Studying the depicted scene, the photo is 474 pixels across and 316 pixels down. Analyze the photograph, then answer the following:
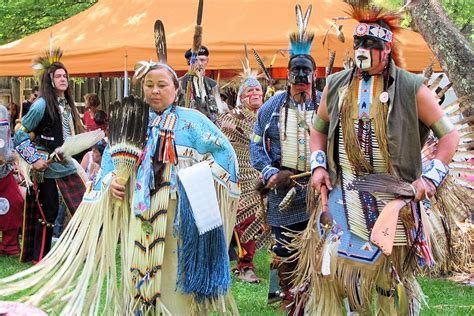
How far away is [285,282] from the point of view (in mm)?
5016

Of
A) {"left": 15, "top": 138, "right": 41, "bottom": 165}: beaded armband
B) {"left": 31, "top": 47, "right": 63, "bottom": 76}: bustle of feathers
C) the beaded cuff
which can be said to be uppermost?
{"left": 31, "top": 47, "right": 63, "bottom": 76}: bustle of feathers

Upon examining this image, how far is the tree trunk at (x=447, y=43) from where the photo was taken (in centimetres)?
659

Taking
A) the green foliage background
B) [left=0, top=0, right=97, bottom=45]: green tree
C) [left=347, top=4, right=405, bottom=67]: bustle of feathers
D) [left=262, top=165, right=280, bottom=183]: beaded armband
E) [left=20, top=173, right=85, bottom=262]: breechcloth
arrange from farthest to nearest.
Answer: [left=0, top=0, right=97, bottom=45]: green tree → the green foliage background → [left=20, top=173, right=85, bottom=262]: breechcloth → [left=262, top=165, right=280, bottom=183]: beaded armband → [left=347, top=4, right=405, bottom=67]: bustle of feathers

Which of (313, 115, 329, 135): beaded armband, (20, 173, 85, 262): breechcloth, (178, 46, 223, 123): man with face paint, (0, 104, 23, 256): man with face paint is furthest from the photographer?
(0, 104, 23, 256): man with face paint

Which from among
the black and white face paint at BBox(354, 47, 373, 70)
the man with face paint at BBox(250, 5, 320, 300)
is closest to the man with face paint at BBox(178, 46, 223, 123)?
the man with face paint at BBox(250, 5, 320, 300)

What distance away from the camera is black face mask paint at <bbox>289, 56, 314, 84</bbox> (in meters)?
4.99

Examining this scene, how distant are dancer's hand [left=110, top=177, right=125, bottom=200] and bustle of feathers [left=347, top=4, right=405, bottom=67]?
1.37 meters

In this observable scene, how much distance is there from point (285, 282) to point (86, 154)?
4159 mm

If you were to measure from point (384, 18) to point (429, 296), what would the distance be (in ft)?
8.72

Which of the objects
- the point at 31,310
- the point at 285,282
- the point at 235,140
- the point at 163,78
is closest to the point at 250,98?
the point at 235,140

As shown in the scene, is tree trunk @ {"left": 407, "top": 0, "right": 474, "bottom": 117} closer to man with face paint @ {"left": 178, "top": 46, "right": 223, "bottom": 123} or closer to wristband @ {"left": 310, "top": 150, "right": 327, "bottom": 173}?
man with face paint @ {"left": 178, "top": 46, "right": 223, "bottom": 123}

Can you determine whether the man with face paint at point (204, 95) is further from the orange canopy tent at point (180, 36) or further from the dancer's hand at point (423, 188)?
the dancer's hand at point (423, 188)

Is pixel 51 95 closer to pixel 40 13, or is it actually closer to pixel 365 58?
pixel 365 58

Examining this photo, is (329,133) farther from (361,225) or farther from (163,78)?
(163,78)
